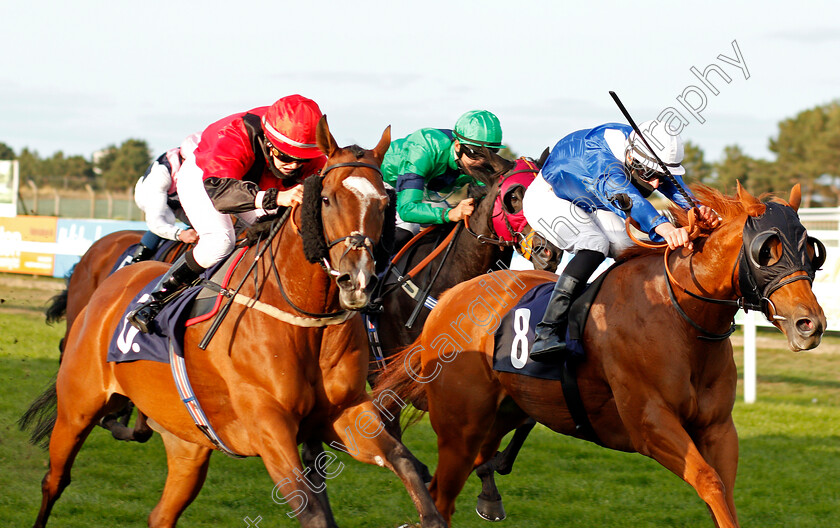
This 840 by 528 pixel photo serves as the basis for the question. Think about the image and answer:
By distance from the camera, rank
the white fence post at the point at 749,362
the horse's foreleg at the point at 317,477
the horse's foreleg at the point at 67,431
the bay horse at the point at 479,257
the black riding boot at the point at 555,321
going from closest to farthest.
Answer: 1. the horse's foreleg at the point at 317,477
2. the black riding boot at the point at 555,321
3. the horse's foreleg at the point at 67,431
4. the bay horse at the point at 479,257
5. the white fence post at the point at 749,362

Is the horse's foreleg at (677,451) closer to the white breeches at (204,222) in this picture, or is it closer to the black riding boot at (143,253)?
the white breeches at (204,222)

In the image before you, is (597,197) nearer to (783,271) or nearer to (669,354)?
(669,354)

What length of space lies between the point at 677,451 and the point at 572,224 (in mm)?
1186

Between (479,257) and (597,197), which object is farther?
(479,257)

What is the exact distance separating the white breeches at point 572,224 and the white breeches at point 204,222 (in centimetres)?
142

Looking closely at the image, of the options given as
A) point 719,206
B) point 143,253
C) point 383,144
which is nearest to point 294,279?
point 383,144

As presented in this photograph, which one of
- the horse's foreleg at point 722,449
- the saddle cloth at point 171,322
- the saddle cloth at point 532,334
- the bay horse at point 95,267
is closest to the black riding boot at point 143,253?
the bay horse at point 95,267

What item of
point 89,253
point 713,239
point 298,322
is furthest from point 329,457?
point 89,253

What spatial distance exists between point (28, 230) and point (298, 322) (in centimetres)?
1294

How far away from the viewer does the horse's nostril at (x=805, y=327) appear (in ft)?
10.0

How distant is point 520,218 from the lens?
4.85m

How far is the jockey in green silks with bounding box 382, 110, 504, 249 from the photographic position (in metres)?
5.33

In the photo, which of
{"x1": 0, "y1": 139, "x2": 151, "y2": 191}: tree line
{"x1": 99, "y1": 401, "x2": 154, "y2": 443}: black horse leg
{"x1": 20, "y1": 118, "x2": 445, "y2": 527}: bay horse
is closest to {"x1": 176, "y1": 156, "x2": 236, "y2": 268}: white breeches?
{"x1": 20, "y1": 118, "x2": 445, "y2": 527}: bay horse

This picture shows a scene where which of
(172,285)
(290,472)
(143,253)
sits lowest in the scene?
(143,253)
